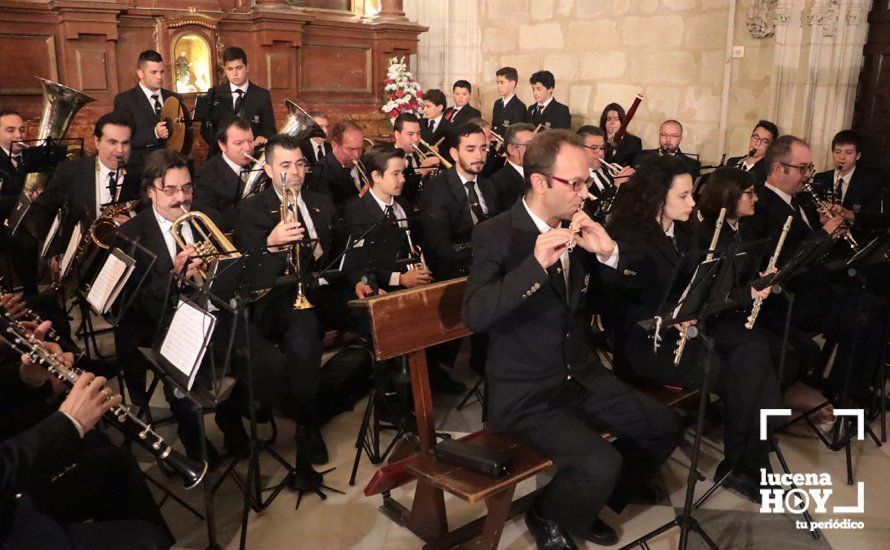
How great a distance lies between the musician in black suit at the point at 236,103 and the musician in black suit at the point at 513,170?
225cm

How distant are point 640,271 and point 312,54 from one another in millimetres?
6141

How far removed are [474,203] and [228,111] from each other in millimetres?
2925

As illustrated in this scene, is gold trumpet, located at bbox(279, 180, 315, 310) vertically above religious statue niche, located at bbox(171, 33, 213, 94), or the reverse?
religious statue niche, located at bbox(171, 33, 213, 94)

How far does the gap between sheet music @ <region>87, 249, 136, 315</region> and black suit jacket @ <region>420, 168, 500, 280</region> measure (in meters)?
1.79

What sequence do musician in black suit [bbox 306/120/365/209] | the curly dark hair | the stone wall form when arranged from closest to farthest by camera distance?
the curly dark hair < musician in black suit [bbox 306/120/365/209] < the stone wall

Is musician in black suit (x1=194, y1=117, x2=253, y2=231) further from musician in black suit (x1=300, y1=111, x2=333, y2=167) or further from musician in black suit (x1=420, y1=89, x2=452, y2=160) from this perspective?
musician in black suit (x1=420, y1=89, x2=452, y2=160)

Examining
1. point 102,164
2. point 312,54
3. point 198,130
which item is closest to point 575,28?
point 312,54

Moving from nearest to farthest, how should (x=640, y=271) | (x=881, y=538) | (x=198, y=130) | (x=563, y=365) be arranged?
(x=563, y=365)
(x=881, y=538)
(x=640, y=271)
(x=198, y=130)

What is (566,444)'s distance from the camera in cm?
298

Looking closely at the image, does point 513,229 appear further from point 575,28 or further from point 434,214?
point 575,28

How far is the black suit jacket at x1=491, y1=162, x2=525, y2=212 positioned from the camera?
5.52 m

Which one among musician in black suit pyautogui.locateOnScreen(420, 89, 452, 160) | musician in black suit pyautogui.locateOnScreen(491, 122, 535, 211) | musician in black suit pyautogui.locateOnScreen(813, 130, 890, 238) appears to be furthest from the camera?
musician in black suit pyautogui.locateOnScreen(420, 89, 452, 160)

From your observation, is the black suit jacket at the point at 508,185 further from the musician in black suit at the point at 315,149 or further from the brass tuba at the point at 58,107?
the brass tuba at the point at 58,107

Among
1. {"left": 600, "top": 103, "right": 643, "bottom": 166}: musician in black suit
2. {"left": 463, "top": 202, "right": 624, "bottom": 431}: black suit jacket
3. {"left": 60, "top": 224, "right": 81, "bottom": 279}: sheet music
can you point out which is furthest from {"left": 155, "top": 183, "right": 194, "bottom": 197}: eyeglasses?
{"left": 600, "top": 103, "right": 643, "bottom": 166}: musician in black suit
